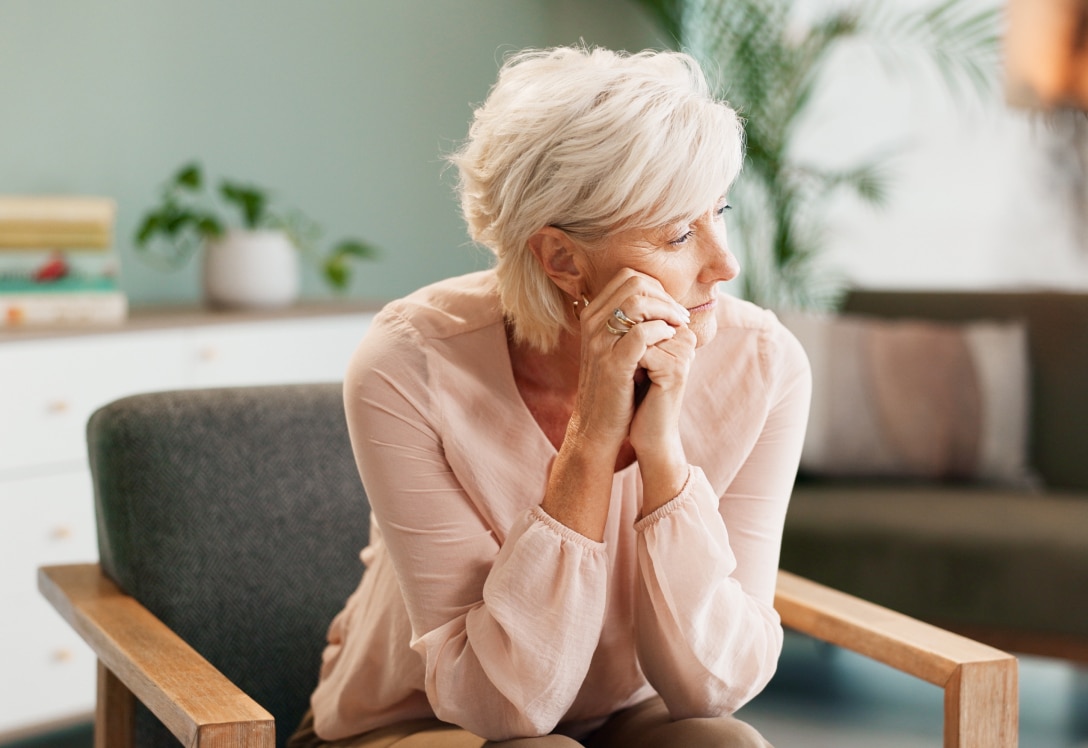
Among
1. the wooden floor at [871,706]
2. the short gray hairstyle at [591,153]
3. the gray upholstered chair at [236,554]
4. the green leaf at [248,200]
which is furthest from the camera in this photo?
the green leaf at [248,200]

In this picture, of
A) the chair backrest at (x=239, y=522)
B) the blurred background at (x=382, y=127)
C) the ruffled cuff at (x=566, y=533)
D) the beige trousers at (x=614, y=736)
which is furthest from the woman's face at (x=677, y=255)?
the blurred background at (x=382, y=127)

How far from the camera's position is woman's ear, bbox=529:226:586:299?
1285 millimetres

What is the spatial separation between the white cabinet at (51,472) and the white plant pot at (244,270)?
0.84 feet

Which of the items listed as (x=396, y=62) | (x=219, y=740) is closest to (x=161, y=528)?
(x=219, y=740)

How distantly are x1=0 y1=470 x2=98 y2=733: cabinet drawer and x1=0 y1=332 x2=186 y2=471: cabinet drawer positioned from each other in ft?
0.22

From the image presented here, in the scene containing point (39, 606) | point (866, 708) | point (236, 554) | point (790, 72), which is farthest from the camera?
point (790, 72)

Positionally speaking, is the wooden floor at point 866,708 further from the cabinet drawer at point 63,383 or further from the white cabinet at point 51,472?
the cabinet drawer at point 63,383

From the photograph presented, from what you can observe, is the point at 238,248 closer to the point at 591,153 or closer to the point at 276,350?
the point at 276,350

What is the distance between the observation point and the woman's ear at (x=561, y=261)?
4.22ft

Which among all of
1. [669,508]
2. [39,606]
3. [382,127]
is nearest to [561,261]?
[669,508]

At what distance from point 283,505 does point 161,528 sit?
157 millimetres

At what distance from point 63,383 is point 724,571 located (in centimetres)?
171

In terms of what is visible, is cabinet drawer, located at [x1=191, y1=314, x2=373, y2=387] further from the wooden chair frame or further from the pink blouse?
the pink blouse

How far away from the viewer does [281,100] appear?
3.35 m
